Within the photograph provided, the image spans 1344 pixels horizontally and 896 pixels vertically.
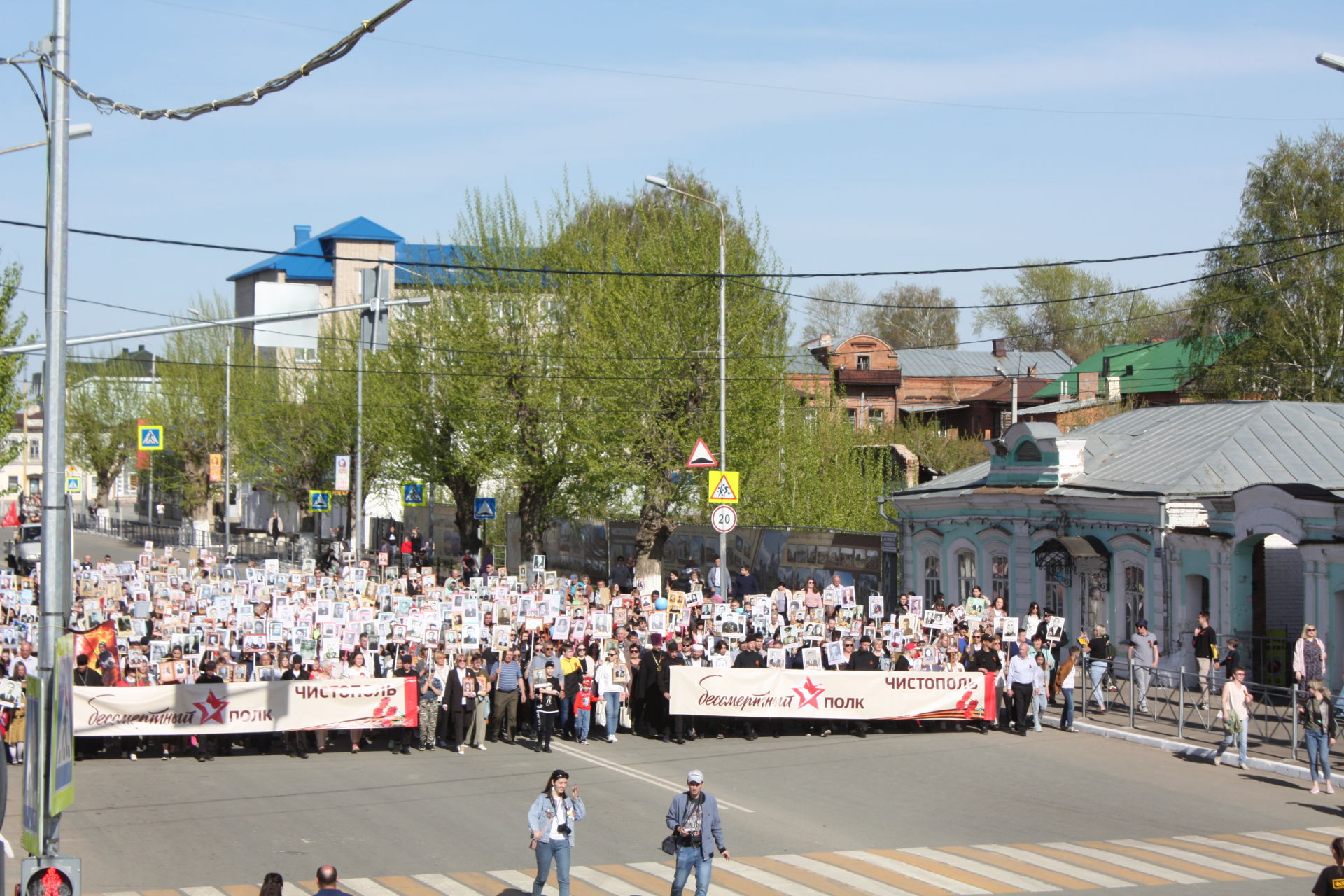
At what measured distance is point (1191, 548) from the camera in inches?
1046

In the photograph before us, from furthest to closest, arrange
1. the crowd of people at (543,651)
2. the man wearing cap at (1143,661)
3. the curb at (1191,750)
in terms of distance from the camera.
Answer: the man wearing cap at (1143,661) < the crowd of people at (543,651) < the curb at (1191,750)

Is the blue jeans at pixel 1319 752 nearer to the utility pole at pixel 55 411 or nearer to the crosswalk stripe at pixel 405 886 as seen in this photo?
the crosswalk stripe at pixel 405 886

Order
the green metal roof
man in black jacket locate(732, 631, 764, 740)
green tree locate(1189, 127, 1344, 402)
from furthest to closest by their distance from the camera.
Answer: the green metal roof → green tree locate(1189, 127, 1344, 402) → man in black jacket locate(732, 631, 764, 740)

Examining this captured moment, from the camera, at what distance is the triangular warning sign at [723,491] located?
2786cm

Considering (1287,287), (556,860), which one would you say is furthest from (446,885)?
(1287,287)

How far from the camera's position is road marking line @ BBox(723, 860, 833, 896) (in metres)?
13.5

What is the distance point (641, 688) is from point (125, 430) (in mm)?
66200

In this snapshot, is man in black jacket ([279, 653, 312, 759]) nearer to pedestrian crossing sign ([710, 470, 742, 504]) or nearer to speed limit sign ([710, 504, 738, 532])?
speed limit sign ([710, 504, 738, 532])

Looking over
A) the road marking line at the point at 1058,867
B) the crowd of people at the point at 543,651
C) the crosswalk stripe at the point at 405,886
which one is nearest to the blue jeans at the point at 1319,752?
the crowd of people at the point at 543,651

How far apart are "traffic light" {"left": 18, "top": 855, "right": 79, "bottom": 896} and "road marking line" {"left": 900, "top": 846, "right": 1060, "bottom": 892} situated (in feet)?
26.4

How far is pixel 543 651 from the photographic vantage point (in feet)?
73.5

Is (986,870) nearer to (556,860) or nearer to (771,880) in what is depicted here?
(771,880)

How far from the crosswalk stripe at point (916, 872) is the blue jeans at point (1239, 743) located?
7415 mm

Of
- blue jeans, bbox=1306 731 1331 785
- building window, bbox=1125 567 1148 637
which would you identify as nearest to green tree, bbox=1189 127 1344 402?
building window, bbox=1125 567 1148 637
